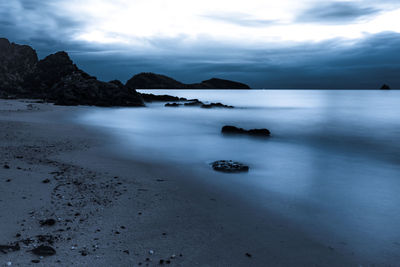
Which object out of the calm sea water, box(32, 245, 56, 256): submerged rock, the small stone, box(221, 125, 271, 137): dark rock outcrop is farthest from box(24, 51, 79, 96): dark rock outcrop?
box(32, 245, 56, 256): submerged rock

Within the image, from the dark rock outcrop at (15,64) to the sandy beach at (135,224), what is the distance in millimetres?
53291

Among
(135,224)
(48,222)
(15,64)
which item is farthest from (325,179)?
(15,64)

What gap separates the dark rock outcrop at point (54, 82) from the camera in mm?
40938

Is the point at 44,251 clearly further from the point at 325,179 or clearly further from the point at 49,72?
the point at 49,72

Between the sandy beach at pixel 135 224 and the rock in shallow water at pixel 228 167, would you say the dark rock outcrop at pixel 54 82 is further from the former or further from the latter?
the sandy beach at pixel 135 224

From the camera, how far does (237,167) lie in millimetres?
9594

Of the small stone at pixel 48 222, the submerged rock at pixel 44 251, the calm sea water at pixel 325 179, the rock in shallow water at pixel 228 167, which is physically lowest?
the calm sea water at pixel 325 179

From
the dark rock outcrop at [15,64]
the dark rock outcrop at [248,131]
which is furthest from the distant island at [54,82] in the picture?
the dark rock outcrop at [248,131]

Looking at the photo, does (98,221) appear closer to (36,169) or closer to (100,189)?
(100,189)

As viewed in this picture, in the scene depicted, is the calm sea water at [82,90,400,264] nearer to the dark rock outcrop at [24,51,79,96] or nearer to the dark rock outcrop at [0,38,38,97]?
the dark rock outcrop at [24,51,79,96]

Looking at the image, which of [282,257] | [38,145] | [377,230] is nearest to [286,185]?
[377,230]

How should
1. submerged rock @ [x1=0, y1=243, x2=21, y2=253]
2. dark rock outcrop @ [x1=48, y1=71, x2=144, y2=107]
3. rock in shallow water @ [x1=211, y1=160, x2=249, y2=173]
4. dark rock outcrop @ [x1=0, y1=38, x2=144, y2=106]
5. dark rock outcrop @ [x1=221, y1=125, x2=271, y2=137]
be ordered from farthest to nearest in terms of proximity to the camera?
dark rock outcrop @ [x1=0, y1=38, x2=144, y2=106] < dark rock outcrop @ [x1=48, y1=71, x2=144, y2=107] < dark rock outcrop @ [x1=221, y1=125, x2=271, y2=137] < rock in shallow water @ [x1=211, y1=160, x2=249, y2=173] < submerged rock @ [x1=0, y1=243, x2=21, y2=253]

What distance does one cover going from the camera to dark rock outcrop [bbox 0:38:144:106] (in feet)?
134

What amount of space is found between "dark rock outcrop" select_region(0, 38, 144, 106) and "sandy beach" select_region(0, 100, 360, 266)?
113 ft
